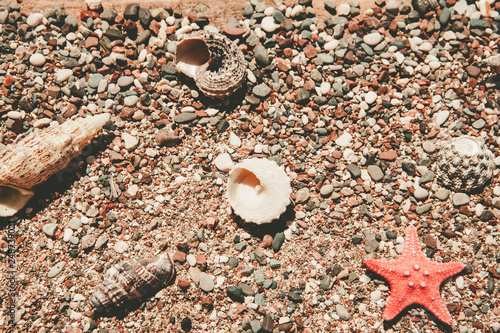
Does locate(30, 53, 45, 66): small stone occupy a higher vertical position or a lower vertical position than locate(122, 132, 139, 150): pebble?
higher

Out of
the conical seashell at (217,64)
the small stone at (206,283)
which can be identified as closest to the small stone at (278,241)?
the small stone at (206,283)

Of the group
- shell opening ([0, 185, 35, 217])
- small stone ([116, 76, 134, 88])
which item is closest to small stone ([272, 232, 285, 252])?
small stone ([116, 76, 134, 88])

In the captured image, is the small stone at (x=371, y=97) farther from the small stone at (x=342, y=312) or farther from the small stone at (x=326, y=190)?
the small stone at (x=342, y=312)

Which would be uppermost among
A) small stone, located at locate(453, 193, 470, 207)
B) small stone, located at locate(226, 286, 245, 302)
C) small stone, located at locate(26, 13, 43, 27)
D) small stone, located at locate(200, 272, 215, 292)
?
small stone, located at locate(26, 13, 43, 27)

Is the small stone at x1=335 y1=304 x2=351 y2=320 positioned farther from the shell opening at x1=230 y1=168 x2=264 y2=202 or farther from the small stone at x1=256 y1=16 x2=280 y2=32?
the small stone at x1=256 y1=16 x2=280 y2=32

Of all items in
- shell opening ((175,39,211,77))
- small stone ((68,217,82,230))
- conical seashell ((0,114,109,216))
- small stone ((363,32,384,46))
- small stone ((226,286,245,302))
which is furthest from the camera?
small stone ((363,32,384,46))
